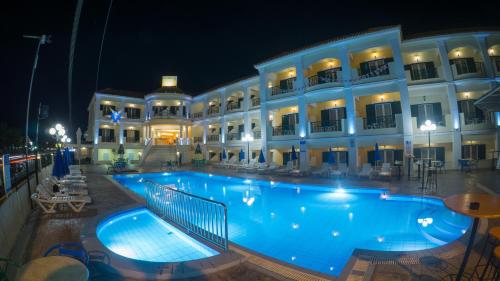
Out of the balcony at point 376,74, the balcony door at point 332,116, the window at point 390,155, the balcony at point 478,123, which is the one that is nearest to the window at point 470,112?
the balcony at point 478,123

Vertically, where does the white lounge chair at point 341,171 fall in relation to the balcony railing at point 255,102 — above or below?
below

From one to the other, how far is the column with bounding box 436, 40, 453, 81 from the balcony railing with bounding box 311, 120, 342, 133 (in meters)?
7.28

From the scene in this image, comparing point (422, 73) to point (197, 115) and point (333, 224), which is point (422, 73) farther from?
point (197, 115)

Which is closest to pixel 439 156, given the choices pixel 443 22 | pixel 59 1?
pixel 443 22

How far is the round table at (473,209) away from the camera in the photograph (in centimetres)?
236

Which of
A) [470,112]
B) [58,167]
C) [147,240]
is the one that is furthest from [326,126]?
[58,167]

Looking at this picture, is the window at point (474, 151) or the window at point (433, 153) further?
the window at point (433, 153)

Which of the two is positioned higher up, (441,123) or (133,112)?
(133,112)

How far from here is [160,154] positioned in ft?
87.6

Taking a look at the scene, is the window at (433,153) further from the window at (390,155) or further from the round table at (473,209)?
the round table at (473,209)

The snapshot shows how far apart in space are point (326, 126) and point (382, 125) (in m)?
3.83

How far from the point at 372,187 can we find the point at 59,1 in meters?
13.8

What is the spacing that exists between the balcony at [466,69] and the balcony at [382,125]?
4.98 m

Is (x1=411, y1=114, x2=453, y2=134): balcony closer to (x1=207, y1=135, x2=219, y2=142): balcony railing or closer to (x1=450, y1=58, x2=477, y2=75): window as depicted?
(x1=450, y1=58, x2=477, y2=75): window
